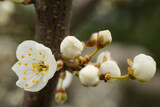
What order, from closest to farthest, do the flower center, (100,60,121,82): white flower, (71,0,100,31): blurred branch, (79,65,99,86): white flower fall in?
(79,65,99,86): white flower < (100,60,121,82): white flower < the flower center < (71,0,100,31): blurred branch

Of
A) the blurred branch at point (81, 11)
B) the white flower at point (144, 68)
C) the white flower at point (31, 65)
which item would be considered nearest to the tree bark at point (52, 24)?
the white flower at point (31, 65)

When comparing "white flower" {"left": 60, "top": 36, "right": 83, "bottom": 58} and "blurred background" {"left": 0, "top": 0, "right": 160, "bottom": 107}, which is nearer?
"white flower" {"left": 60, "top": 36, "right": 83, "bottom": 58}

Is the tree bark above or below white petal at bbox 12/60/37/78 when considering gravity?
above

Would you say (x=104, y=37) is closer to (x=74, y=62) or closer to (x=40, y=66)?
(x=74, y=62)

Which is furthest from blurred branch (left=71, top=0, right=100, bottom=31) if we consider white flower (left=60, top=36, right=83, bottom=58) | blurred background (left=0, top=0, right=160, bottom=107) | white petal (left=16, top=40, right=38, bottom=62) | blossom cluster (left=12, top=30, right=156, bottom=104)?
white flower (left=60, top=36, right=83, bottom=58)

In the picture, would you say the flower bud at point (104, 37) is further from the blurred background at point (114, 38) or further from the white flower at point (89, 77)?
the blurred background at point (114, 38)

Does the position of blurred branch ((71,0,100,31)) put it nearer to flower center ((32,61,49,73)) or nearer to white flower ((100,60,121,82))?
flower center ((32,61,49,73))

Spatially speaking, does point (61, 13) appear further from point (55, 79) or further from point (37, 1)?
point (55, 79)

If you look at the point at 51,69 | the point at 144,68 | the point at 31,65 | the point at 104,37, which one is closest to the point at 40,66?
the point at 31,65
